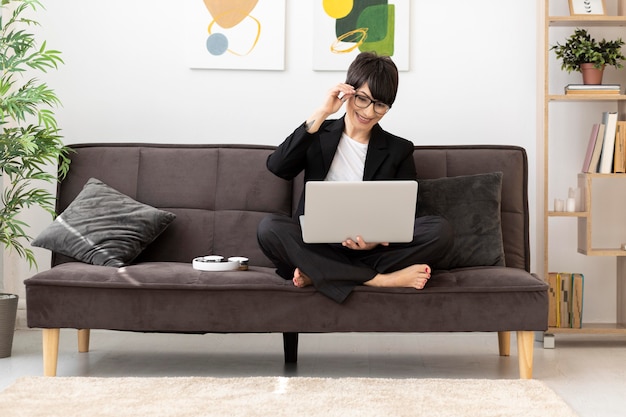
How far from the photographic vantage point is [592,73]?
3.93 meters

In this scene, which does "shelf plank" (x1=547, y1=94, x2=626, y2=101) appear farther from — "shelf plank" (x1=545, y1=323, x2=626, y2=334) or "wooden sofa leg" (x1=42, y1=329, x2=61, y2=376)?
"wooden sofa leg" (x1=42, y1=329, x2=61, y2=376)

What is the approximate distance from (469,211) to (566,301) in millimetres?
760

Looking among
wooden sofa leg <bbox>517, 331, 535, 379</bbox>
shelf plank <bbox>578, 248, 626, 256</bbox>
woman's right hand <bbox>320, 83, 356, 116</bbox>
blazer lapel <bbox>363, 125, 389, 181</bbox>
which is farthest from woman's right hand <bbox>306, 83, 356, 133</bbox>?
shelf plank <bbox>578, 248, 626, 256</bbox>

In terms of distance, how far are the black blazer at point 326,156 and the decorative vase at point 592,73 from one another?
106cm

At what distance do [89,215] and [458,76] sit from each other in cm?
187

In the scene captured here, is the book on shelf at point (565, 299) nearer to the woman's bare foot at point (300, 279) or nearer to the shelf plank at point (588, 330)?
the shelf plank at point (588, 330)

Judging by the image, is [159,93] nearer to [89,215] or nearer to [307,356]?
[89,215]

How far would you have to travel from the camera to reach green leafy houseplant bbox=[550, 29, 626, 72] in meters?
3.91

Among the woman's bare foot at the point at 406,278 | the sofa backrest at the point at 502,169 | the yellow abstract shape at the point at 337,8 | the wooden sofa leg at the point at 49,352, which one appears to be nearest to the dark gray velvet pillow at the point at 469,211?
the sofa backrest at the point at 502,169

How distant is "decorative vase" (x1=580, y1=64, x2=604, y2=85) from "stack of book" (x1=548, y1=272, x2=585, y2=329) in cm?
88

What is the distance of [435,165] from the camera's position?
371 cm

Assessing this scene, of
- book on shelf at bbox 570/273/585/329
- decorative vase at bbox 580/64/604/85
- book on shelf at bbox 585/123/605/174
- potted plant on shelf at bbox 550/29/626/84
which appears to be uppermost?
potted plant on shelf at bbox 550/29/626/84

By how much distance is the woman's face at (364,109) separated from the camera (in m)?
3.24

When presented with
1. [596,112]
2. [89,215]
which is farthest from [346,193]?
[596,112]
